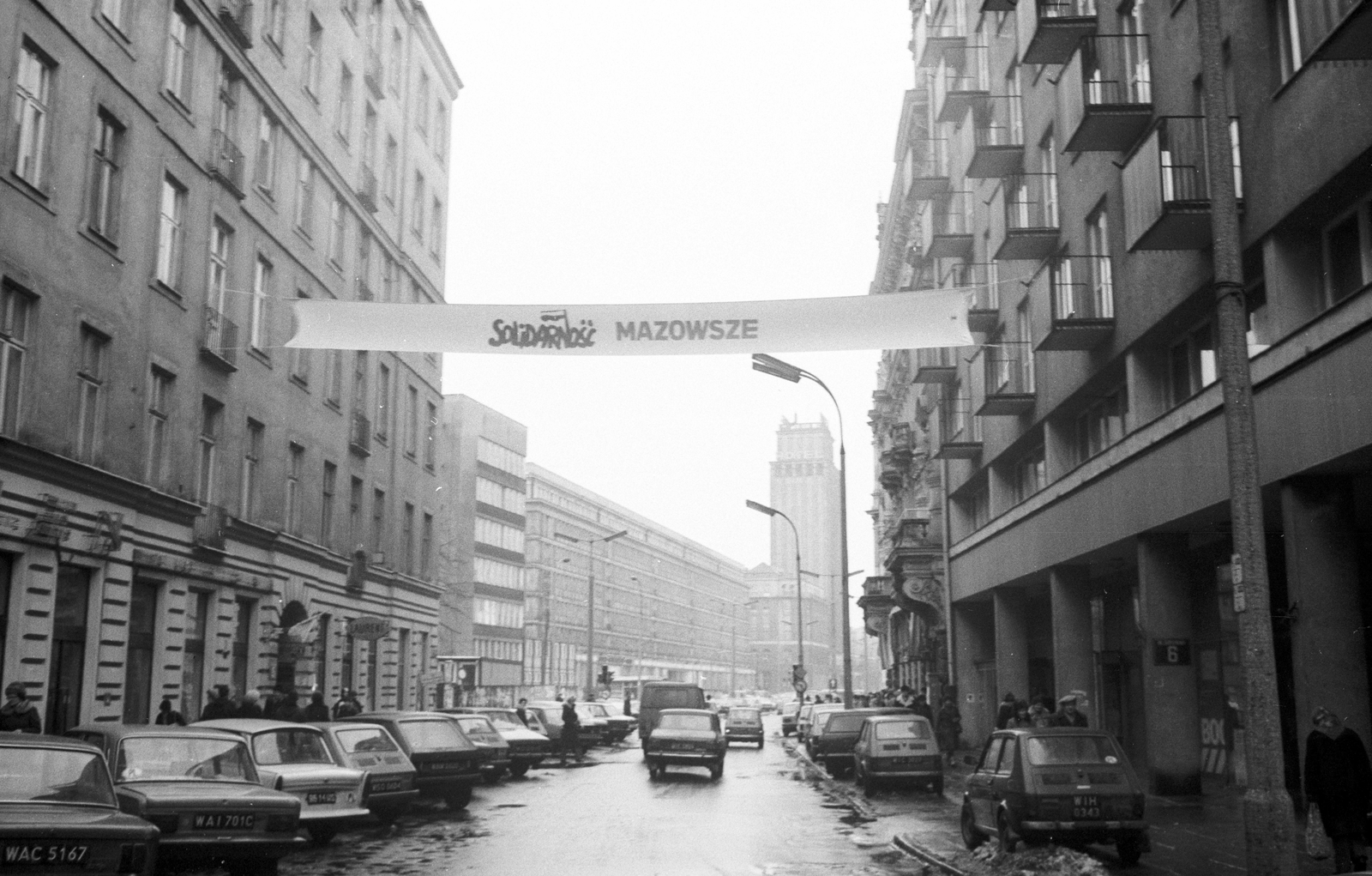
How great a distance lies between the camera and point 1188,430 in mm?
19562

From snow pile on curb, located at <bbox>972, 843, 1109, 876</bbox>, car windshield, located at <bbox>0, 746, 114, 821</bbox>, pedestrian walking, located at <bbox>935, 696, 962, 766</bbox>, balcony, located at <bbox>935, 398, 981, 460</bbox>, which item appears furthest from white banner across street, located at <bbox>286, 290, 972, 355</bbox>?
pedestrian walking, located at <bbox>935, 696, 962, 766</bbox>

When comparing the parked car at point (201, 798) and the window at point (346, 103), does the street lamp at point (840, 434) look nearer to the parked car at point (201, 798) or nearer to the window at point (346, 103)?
the window at point (346, 103)

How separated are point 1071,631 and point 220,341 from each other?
18888 millimetres

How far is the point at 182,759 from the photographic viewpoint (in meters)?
13.1

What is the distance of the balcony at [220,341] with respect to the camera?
28406 mm

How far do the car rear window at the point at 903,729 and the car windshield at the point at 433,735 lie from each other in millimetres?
7858

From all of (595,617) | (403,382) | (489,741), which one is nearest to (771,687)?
(595,617)

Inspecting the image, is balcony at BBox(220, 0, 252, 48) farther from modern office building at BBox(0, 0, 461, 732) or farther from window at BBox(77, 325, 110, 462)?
window at BBox(77, 325, 110, 462)

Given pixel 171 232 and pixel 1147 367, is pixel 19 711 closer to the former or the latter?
pixel 171 232

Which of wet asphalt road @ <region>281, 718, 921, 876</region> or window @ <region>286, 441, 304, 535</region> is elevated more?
window @ <region>286, 441, 304, 535</region>

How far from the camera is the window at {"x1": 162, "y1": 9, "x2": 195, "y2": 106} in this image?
87.9 ft

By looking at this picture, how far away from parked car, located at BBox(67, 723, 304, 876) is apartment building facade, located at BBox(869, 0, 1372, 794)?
29.5 ft

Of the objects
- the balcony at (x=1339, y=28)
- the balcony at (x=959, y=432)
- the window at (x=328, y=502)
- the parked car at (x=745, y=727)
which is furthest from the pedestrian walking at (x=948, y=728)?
the balcony at (x=1339, y=28)

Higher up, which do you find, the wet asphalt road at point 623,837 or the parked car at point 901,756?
the parked car at point 901,756
